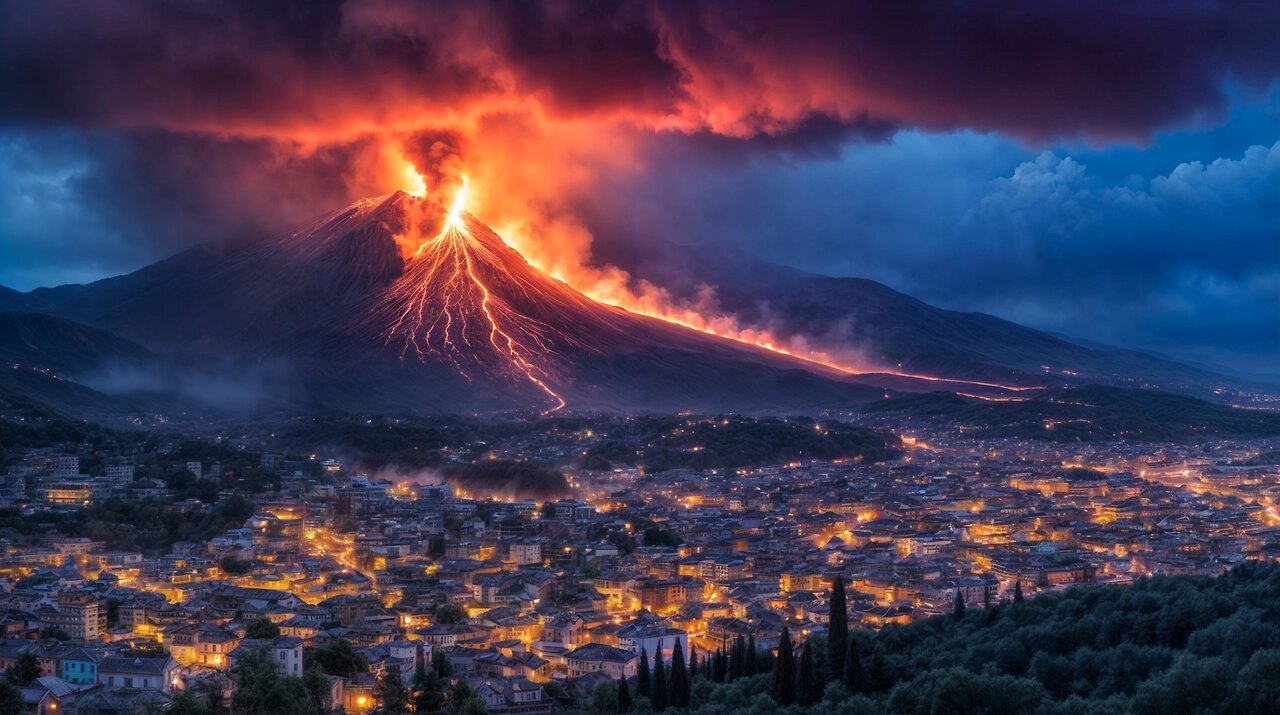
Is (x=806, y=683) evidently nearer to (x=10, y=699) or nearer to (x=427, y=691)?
(x=427, y=691)

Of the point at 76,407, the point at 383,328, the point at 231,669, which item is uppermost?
the point at 383,328

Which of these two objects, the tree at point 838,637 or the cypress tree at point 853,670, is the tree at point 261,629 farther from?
the cypress tree at point 853,670

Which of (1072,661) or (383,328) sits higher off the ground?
(383,328)

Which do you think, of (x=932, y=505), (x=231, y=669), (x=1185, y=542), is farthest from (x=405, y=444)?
(x=231, y=669)

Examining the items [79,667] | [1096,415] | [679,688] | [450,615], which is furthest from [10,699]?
[1096,415]

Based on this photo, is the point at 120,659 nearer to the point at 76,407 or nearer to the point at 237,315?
the point at 76,407

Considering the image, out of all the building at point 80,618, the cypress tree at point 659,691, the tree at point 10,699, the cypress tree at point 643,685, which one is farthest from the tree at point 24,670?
the cypress tree at point 659,691

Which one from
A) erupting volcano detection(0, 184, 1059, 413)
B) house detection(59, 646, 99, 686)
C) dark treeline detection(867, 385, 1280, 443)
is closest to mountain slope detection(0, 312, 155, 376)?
erupting volcano detection(0, 184, 1059, 413)

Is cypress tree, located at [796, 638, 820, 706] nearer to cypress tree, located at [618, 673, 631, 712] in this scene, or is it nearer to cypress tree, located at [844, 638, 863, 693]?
cypress tree, located at [844, 638, 863, 693]
